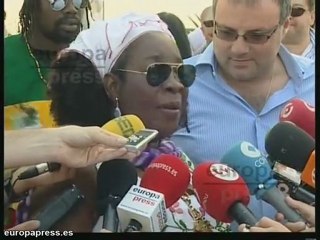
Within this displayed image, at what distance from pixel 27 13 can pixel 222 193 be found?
1.56 m

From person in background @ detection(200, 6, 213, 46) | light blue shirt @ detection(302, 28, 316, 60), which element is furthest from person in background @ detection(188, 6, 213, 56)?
light blue shirt @ detection(302, 28, 316, 60)

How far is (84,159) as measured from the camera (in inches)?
203

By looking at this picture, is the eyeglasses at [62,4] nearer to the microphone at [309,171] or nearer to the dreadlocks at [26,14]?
the dreadlocks at [26,14]

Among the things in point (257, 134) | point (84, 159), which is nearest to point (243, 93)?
point (257, 134)

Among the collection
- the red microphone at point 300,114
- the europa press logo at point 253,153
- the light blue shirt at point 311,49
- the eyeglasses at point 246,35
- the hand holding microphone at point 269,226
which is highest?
the eyeglasses at point 246,35

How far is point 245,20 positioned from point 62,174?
1.40 metres

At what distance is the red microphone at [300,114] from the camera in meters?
5.16

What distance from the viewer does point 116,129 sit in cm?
517

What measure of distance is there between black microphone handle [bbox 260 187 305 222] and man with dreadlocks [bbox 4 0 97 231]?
102cm

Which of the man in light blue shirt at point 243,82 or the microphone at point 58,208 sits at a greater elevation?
the man in light blue shirt at point 243,82

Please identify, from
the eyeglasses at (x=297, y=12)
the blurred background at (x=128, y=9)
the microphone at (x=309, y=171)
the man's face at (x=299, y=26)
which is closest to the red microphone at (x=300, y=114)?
the microphone at (x=309, y=171)

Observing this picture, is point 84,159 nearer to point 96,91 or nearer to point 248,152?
point 96,91

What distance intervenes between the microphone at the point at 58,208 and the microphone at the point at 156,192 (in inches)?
10.9

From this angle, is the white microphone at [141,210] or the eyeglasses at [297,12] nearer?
the white microphone at [141,210]
